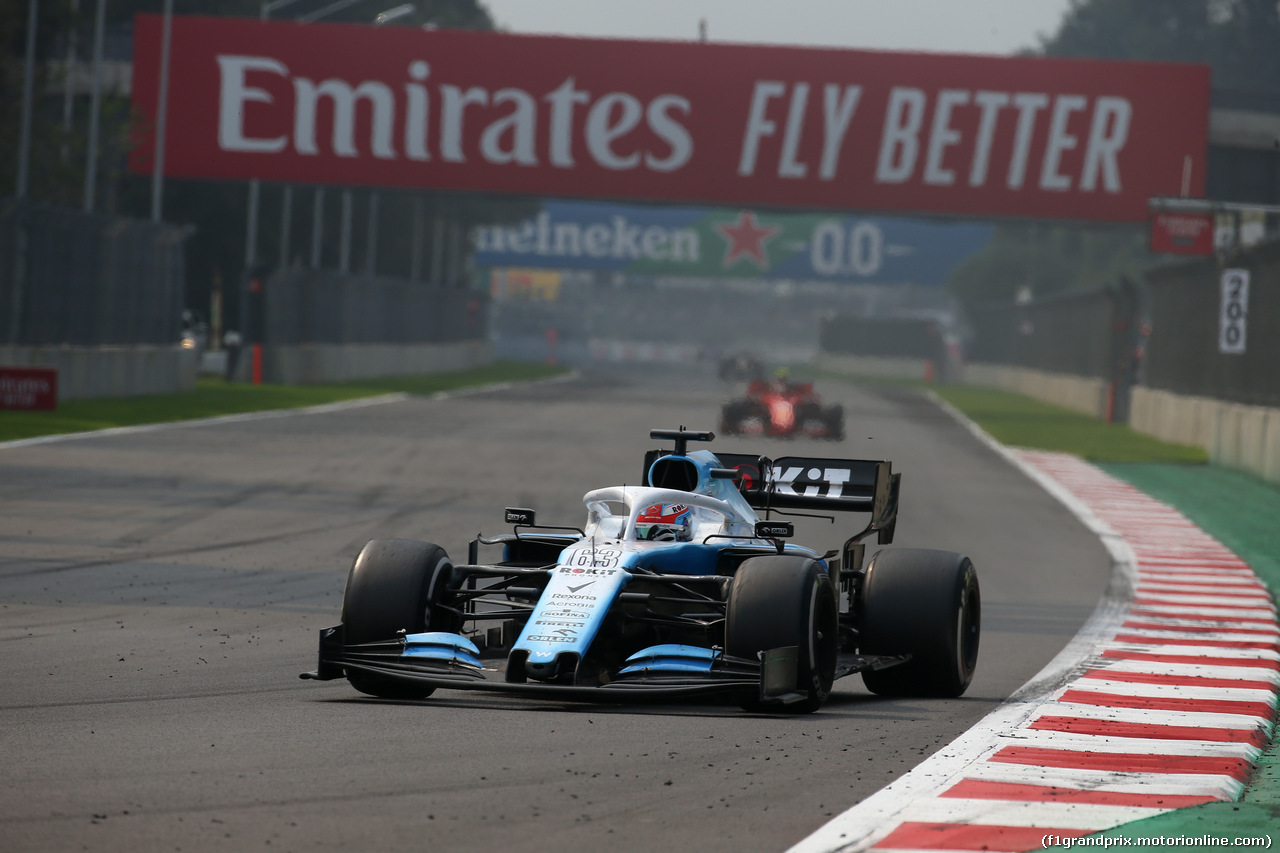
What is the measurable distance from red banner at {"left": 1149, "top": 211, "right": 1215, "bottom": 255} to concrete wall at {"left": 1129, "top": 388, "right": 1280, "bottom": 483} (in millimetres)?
2936

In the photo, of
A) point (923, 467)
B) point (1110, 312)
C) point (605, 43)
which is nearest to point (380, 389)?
point (605, 43)

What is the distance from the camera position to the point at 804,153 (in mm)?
40781

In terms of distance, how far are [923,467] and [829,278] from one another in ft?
186

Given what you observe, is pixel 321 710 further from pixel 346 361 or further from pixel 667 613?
pixel 346 361

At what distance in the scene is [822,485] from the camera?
33.9ft

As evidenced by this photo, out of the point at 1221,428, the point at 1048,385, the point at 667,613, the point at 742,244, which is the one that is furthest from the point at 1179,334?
the point at 742,244

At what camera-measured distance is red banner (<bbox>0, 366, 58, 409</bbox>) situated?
2927cm

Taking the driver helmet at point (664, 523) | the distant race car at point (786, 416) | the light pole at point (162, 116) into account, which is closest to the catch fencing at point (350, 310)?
the light pole at point (162, 116)

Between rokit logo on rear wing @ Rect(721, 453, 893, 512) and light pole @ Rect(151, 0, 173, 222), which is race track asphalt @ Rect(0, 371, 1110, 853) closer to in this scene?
rokit logo on rear wing @ Rect(721, 453, 893, 512)

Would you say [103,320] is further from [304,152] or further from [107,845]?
[107,845]

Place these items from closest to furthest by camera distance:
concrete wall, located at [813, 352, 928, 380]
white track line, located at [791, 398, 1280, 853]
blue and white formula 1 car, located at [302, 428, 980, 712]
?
white track line, located at [791, 398, 1280, 853], blue and white formula 1 car, located at [302, 428, 980, 712], concrete wall, located at [813, 352, 928, 380]

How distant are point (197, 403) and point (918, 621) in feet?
92.6

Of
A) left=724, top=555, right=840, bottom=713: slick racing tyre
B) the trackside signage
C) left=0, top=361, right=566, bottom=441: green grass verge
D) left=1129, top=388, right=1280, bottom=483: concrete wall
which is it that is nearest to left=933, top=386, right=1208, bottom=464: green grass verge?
left=1129, top=388, right=1280, bottom=483: concrete wall

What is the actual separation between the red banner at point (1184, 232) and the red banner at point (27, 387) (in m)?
20.9
